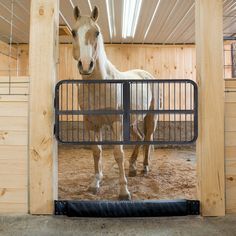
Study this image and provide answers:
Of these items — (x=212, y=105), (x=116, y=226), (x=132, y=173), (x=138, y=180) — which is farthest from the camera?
(x=132, y=173)

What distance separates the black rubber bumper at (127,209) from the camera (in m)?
1.71

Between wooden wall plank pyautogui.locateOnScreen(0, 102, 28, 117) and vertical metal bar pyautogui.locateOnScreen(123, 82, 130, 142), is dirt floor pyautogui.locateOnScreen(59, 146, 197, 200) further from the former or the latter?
wooden wall plank pyautogui.locateOnScreen(0, 102, 28, 117)

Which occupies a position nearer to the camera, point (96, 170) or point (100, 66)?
point (100, 66)

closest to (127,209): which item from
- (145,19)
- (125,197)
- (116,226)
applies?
(116,226)

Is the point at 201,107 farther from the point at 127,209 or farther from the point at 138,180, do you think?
the point at 138,180

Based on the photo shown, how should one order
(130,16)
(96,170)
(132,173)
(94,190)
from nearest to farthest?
(94,190) → (96,170) → (132,173) → (130,16)

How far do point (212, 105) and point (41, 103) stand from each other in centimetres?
106

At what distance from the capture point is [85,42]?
1913mm

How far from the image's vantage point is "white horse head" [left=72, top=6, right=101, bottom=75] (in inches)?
73.8

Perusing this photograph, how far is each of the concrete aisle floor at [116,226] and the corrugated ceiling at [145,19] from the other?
2507 millimetres

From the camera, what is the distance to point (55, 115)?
1744 mm

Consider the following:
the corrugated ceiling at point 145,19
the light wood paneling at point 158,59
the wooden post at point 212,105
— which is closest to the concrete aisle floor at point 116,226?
the wooden post at point 212,105

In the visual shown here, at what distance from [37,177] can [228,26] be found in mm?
3914

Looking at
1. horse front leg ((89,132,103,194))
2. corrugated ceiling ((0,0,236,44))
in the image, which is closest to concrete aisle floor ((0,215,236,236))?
horse front leg ((89,132,103,194))
